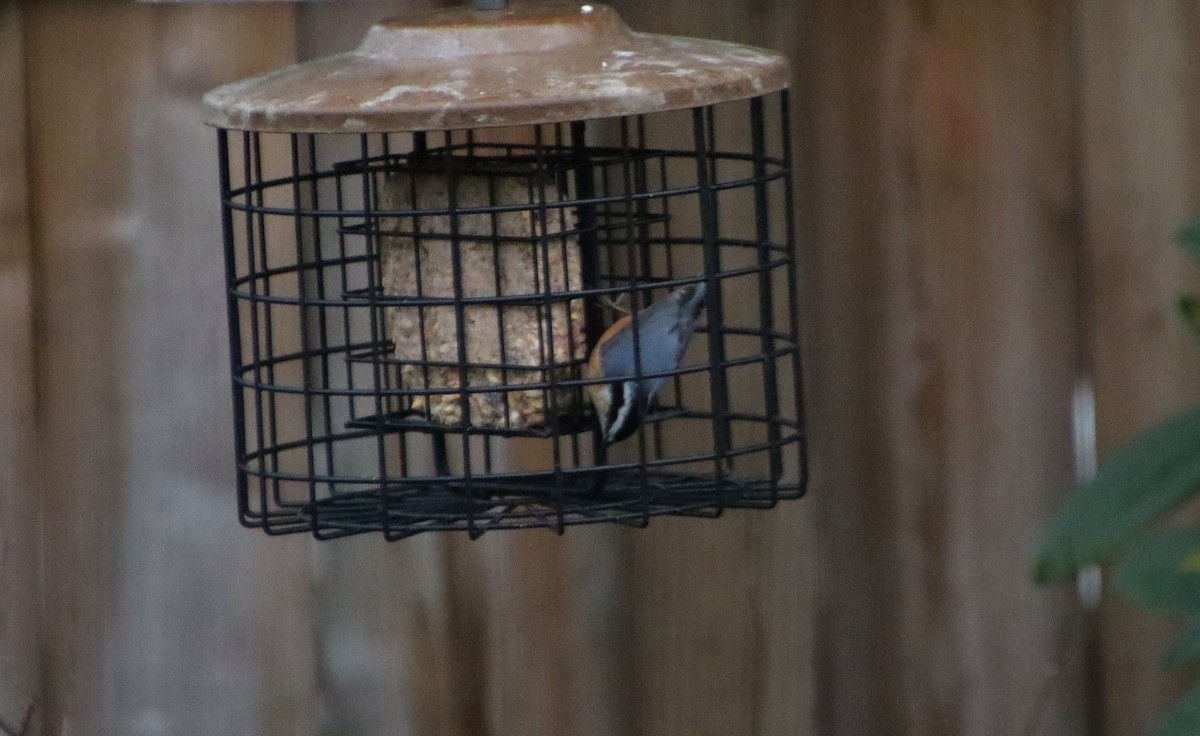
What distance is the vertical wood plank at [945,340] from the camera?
1.94m

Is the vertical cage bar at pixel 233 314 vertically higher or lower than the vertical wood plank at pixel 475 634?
higher

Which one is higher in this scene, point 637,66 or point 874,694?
point 637,66

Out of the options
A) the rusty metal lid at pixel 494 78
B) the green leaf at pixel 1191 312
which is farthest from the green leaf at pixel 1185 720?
the rusty metal lid at pixel 494 78

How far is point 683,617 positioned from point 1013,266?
659 mm

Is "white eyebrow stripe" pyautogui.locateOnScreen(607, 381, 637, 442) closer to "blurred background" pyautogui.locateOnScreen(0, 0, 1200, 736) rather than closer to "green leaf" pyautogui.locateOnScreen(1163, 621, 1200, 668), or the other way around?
"blurred background" pyautogui.locateOnScreen(0, 0, 1200, 736)

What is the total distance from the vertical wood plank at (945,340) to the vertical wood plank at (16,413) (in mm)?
1013

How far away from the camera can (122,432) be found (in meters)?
2.12

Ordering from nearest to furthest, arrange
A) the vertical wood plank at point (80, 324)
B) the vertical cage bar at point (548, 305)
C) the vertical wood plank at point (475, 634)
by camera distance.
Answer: the vertical cage bar at point (548, 305)
the vertical wood plank at point (80, 324)
the vertical wood plank at point (475, 634)

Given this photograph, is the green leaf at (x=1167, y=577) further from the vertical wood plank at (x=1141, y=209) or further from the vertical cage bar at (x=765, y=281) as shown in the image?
the vertical wood plank at (x=1141, y=209)

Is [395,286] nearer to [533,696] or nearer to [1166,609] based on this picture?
[533,696]

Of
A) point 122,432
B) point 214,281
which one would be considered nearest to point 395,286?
point 214,281

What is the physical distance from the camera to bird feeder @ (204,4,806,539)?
148cm

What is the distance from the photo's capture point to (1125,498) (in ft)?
2.53

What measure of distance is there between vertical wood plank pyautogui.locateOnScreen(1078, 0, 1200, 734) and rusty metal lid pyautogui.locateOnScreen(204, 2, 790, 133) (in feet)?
1.62
